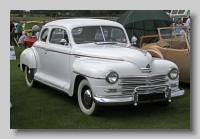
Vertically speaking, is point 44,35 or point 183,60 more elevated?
point 44,35

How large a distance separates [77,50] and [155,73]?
151cm

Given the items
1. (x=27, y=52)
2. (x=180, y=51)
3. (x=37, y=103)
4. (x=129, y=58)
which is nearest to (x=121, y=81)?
(x=129, y=58)

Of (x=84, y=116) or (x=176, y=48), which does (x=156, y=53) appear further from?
(x=84, y=116)

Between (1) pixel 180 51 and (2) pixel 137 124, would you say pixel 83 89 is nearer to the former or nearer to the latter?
(2) pixel 137 124

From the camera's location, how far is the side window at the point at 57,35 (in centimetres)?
657

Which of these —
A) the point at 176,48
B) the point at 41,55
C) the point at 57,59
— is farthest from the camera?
the point at 176,48

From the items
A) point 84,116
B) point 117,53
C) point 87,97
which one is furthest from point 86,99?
point 117,53

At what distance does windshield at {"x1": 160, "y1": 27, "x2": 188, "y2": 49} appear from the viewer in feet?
25.2

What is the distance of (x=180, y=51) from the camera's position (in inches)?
296

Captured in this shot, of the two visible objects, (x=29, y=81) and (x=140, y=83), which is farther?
(x=29, y=81)

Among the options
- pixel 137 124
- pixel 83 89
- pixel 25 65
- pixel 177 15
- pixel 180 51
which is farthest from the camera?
pixel 177 15

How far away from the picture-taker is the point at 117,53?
5.45m

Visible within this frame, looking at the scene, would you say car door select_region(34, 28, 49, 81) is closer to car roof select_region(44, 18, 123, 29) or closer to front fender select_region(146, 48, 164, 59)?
car roof select_region(44, 18, 123, 29)

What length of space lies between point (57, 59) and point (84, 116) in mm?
1577
